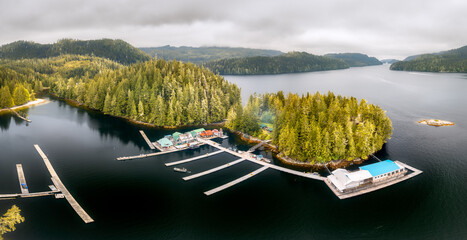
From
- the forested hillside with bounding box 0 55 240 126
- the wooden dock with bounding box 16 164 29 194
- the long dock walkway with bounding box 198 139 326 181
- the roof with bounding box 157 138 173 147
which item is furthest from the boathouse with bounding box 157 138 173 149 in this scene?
the wooden dock with bounding box 16 164 29 194

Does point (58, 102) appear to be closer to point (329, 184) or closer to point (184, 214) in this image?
point (184, 214)

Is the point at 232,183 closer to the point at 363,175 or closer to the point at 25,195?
the point at 363,175

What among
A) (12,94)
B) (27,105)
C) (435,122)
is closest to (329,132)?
(435,122)

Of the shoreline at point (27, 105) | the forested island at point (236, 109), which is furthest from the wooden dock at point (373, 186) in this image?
the shoreline at point (27, 105)

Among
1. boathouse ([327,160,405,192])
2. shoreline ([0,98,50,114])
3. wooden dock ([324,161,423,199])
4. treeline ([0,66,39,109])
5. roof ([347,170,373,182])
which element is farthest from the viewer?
treeline ([0,66,39,109])

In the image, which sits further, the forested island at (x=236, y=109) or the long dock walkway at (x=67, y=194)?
the forested island at (x=236, y=109)

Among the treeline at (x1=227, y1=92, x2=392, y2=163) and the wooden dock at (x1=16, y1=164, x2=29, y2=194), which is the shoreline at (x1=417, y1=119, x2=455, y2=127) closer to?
the treeline at (x1=227, y1=92, x2=392, y2=163)

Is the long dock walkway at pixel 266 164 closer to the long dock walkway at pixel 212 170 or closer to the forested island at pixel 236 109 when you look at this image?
the long dock walkway at pixel 212 170
